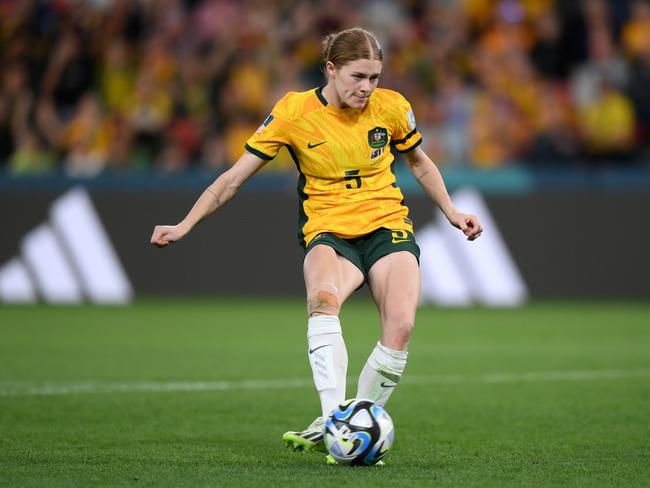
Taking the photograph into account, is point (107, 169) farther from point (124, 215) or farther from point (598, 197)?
point (598, 197)

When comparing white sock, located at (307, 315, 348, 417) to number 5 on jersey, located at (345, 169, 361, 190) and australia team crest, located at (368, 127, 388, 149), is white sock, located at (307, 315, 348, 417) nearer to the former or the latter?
number 5 on jersey, located at (345, 169, 361, 190)

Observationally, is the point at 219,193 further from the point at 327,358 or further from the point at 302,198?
the point at 327,358

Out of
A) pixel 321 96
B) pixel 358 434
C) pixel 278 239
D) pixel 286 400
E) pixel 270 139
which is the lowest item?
pixel 278 239

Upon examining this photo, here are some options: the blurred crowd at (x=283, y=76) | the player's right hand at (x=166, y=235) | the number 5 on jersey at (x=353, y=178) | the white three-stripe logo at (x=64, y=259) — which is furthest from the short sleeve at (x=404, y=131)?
the white three-stripe logo at (x=64, y=259)

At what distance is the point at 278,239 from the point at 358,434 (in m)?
10.6

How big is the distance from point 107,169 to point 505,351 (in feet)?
23.4

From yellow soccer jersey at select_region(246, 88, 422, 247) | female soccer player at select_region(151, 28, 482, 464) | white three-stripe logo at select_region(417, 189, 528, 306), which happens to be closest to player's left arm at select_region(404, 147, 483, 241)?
female soccer player at select_region(151, 28, 482, 464)

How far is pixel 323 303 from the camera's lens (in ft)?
20.0

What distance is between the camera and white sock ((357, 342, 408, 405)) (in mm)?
6168

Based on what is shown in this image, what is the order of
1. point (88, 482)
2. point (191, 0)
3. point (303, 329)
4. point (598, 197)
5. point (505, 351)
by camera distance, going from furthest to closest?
point (191, 0), point (598, 197), point (303, 329), point (505, 351), point (88, 482)

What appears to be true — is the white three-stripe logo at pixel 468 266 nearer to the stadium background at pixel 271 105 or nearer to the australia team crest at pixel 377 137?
the stadium background at pixel 271 105

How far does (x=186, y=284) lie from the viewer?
1650 centimetres

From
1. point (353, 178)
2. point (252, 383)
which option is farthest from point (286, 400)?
point (353, 178)

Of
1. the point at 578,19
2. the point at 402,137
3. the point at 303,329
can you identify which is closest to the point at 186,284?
the point at 303,329
